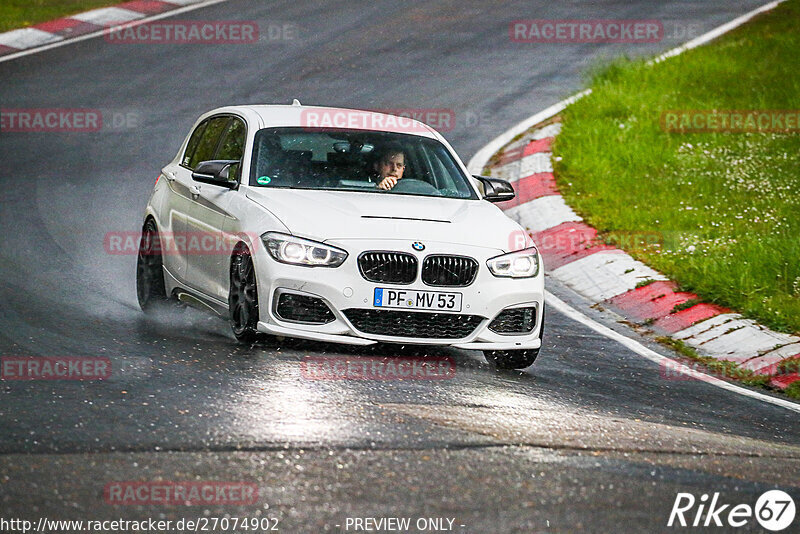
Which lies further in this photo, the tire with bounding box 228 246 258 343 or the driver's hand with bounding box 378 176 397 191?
the driver's hand with bounding box 378 176 397 191

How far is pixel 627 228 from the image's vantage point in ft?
43.9

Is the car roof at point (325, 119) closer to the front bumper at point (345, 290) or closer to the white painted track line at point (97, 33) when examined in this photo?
the front bumper at point (345, 290)

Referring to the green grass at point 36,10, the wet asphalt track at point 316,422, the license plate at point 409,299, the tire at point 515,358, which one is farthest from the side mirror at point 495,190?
the green grass at point 36,10

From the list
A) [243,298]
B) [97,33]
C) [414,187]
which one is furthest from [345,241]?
[97,33]

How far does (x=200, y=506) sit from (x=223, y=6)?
21.3 metres

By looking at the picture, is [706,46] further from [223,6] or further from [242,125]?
[242,125]

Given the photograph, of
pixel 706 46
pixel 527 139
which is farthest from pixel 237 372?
pixel 706 46

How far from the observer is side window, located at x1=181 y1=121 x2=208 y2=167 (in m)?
10.3

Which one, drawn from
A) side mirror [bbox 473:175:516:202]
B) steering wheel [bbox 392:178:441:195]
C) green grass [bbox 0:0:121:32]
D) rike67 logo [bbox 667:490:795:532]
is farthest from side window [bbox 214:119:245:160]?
green grass [bbox 0:0:121:32]

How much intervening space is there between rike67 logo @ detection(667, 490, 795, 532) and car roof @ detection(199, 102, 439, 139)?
4651 millimetres

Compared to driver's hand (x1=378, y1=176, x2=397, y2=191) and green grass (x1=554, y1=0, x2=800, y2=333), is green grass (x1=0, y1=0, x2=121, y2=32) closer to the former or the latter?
green grass (x1=554, y1=0, x2=800, y2=333)

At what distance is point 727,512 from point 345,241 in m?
3.26

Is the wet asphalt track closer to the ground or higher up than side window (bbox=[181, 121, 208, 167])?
closer to the ground

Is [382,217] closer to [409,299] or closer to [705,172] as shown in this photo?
[409,299]
